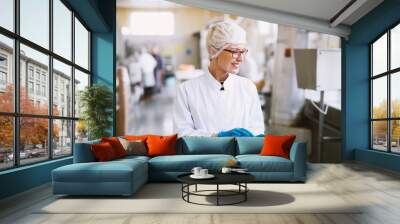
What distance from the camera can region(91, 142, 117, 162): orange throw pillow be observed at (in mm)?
5648

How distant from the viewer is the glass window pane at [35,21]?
5.53m

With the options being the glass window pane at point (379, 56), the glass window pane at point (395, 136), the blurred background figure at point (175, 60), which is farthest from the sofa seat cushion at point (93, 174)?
the blurred background figure at point (175, 60)

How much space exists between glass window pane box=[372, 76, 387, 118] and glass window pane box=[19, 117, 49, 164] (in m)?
6.39

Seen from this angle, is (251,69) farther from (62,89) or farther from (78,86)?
(62,89)

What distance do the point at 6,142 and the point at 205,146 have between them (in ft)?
9.57

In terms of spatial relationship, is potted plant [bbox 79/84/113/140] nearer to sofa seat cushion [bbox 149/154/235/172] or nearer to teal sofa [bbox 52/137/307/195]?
teal sofa [bbox 52/137/307/195]

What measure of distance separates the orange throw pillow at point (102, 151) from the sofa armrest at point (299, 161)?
2.54 metres

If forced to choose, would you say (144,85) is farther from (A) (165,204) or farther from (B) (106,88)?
(A) (165,204)

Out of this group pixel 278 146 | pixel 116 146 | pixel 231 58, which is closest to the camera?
pixel 116 146

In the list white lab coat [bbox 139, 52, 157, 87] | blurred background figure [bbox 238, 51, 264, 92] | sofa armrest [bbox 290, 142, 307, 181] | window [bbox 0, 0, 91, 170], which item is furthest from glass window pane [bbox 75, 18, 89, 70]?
blurred background figure [bbox 238, 51, 264, 92]

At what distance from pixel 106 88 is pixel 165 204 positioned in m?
4.42

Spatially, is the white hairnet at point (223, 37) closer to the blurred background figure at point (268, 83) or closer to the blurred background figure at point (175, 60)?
the blurred background figure at point (175, 60)

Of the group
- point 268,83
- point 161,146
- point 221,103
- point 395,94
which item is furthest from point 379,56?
point 268,83

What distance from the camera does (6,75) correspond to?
197 inches
